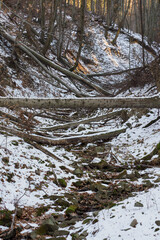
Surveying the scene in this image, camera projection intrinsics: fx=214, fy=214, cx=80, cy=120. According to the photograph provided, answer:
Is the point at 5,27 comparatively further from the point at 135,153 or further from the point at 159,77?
the point at 135,153

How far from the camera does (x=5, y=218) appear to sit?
2855 mm

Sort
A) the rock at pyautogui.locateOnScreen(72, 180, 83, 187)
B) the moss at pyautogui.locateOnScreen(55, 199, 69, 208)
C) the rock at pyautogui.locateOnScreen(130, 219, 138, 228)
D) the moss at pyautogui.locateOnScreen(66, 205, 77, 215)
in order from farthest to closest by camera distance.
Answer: the rock at pyautogui.locateOnScreen(72, 180, 83, 187), the moss at pyautogui.locateOnScreen(55, 199, 69, 208), the moss at pyautogui.locateOnScreen(66, 205, 77, 215), the rock at pyautogui.locateOnScreen(130, 219, 138, 228)

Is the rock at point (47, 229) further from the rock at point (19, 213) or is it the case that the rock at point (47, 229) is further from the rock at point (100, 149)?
the rock at point (100, 149)

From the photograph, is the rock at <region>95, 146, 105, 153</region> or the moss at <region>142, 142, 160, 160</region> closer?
the moss at <region>142, 142, 160, 160</region>

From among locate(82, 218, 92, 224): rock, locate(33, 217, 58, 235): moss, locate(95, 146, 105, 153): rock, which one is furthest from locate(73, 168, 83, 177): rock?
locate(33, 217, 58, 235): moss

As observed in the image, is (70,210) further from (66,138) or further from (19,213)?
(66,138)

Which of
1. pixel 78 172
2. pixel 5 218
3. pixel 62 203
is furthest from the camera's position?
pixel 78 172

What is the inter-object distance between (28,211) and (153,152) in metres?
3.52

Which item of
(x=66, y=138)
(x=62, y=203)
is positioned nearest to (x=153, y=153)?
(x=66, y=138)

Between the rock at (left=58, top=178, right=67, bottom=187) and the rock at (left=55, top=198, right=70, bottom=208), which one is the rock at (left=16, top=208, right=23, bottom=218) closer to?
the rock at (left=55, top=198, right=70, bottom=208)

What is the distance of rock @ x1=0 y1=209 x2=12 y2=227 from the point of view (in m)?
2.82

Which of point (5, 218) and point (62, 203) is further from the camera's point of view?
point (62, 203)

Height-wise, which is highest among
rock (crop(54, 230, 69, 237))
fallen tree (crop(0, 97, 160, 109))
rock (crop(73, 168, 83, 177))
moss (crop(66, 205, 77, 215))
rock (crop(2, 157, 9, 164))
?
fallen tree (crop(0, 97, 160, 109))

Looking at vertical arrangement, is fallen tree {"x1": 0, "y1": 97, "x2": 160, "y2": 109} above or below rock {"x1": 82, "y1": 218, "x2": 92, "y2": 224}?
above
